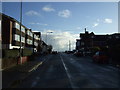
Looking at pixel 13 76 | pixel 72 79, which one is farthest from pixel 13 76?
pixel 72 79

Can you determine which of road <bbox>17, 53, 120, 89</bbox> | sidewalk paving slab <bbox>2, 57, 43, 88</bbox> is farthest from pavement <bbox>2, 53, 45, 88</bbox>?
road <bbox>17, 53, 120, 89</bbox>

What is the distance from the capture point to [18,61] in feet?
87.9

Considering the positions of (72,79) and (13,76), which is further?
(13,76)

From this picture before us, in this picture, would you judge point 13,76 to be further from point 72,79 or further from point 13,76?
point 72,79

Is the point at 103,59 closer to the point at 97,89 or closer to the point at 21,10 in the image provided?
the point at 21,10

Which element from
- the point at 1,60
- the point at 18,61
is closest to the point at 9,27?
the point at 18,61

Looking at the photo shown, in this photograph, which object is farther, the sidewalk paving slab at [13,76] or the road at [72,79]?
the sidewalk paving slab at [13,76]

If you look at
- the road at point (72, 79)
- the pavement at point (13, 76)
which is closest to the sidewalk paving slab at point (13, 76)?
the pavement at point (13, 76)

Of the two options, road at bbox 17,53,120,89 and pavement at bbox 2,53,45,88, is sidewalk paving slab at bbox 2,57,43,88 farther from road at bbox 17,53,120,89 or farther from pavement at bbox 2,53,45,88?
road at bbox 17,53,120,89

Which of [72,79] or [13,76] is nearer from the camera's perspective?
[72,79]

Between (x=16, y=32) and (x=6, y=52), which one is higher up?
(x=16, y=32)

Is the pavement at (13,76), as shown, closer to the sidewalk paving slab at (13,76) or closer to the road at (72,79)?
the sidewalk paving slab at (13,76)

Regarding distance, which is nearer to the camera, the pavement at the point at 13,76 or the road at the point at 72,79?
the road at the point at 72,79

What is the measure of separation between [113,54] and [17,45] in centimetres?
3151
